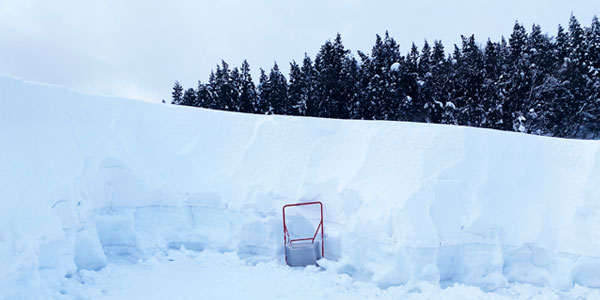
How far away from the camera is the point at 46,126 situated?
6.12 metres

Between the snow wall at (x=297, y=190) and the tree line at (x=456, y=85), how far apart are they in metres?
20.3

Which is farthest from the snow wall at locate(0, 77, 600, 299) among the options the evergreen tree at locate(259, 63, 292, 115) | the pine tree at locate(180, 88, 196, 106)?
the pine tree at locate(180, 88, 196, 106)

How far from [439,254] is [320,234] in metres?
2.32

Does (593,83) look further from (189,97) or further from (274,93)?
(189,97)

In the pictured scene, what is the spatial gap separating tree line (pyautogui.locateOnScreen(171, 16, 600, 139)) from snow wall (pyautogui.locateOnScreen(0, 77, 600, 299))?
66.5 feet

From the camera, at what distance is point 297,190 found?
7.77 m

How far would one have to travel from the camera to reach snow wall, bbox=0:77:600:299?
582cm

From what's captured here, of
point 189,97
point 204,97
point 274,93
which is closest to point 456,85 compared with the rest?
point 274,93

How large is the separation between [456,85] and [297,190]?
25.4 m

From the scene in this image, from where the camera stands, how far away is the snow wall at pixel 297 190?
19.1 ft

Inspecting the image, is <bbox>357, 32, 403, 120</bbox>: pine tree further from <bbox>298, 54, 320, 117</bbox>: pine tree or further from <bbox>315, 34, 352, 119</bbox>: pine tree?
<bbox>298, 54, 320, 117</bbox>: pine tree

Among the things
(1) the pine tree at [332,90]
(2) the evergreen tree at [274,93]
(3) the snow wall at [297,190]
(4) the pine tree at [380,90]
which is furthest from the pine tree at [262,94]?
(3) the snow wall at [297,190]

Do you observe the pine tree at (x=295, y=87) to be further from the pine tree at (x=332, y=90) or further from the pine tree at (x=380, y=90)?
the pine tree at (x=380, y=90)

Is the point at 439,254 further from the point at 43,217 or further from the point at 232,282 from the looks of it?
the point at 43,217
